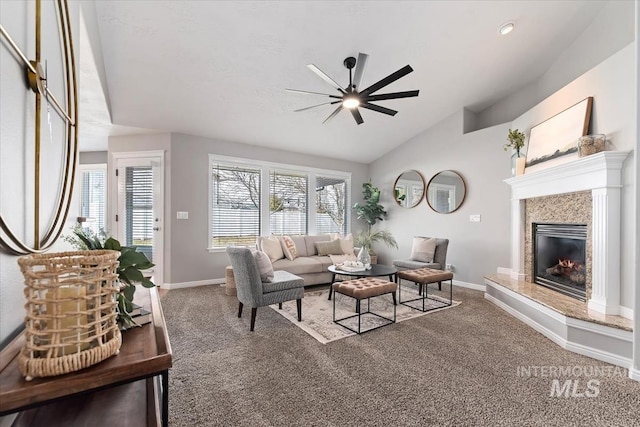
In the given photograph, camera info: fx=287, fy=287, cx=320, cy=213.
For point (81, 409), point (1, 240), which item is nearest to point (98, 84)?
point (1, 240)

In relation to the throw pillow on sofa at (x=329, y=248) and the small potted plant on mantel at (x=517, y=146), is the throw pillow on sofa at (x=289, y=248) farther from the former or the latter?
the small potted plant on mantel at (x=517, y=146)

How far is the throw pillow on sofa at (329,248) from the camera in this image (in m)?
5.28

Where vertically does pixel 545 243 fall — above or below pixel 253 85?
below

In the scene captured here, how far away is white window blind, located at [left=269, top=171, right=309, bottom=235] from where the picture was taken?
585 cm

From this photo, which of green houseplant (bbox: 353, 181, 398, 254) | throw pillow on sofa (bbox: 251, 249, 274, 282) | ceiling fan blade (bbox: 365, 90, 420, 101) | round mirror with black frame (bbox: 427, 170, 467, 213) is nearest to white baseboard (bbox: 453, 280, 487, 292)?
round mirror with black frame (bbox: 427, 170, 467, 213)

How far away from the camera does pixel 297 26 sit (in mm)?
3059

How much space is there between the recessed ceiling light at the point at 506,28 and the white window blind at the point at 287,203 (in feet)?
13.1

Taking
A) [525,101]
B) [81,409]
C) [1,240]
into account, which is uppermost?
[525,101]

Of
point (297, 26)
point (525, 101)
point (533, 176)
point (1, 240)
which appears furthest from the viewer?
point (525, 101)

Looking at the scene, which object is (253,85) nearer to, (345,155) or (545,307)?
(345,155)

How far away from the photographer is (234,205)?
5406mm

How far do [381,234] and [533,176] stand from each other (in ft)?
10.6

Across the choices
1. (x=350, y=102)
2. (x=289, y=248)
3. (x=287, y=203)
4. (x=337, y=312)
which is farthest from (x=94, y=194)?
(x=350, y=102)

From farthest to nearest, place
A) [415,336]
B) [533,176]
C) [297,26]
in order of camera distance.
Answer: [533,176]
[297,26]
[415,336]
